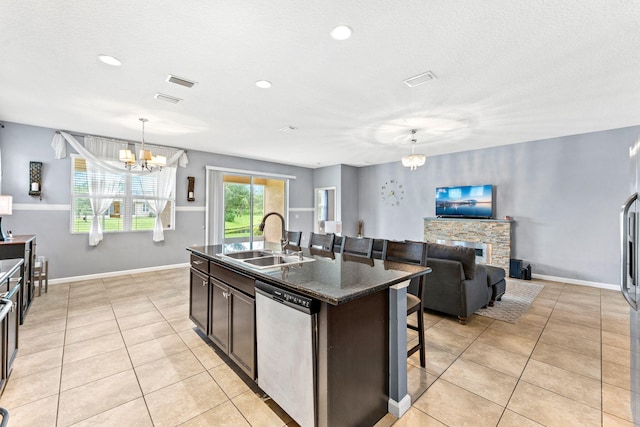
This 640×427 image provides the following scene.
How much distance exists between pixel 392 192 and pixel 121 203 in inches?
252

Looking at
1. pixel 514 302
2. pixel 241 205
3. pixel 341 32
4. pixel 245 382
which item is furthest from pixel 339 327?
pixel 241 205

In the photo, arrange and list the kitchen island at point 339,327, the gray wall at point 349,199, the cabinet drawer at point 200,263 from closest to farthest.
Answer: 1. the kitchen island at point 339,327
2. the cabinet drawer at point 200,263
3. the gray wall at point 349,199

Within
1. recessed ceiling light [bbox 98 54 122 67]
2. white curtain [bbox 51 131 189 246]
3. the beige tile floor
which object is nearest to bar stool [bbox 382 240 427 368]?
the beige tile floor

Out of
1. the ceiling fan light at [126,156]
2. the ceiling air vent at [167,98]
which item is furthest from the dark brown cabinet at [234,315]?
the ceiling fan light at [126,156]

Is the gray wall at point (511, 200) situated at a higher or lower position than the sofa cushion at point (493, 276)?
higher

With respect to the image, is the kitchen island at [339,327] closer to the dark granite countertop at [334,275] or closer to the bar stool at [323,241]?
the dark granite countertop at [334,275]

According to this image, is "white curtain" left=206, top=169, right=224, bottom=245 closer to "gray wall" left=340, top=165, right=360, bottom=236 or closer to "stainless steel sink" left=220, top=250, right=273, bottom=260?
"gray wall" left=340, top=165, right=360, bottom=236

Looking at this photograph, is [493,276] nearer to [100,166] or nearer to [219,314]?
[219,314]

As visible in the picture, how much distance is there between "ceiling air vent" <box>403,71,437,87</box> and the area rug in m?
2.95

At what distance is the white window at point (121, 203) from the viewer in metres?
4.96

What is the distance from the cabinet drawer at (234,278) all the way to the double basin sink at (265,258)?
133mm

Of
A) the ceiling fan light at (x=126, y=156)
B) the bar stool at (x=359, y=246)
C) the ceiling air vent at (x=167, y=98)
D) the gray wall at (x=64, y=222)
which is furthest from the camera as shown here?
the gray wall at (x=64, y=222)

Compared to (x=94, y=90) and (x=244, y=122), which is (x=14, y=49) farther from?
(x=244, y=122)

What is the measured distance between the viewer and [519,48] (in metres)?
2.32
